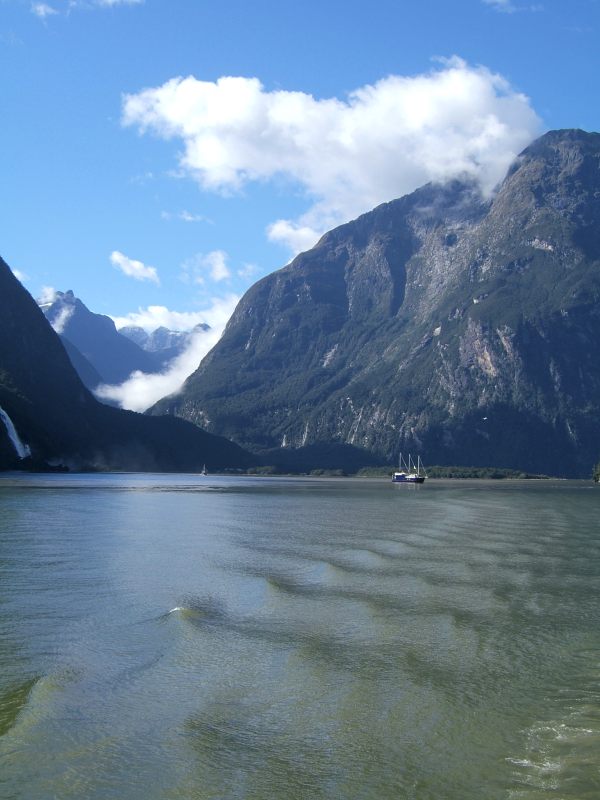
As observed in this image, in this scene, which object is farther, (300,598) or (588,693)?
(300,598)

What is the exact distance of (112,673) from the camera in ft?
71.6

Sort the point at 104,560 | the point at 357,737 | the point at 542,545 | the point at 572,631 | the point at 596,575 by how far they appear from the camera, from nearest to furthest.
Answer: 1. the point at 357,737
2. the point at 572,631
3. the point at 596,575
4. the point at 104,560
5. the point at 542,545

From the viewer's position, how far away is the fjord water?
15.6m

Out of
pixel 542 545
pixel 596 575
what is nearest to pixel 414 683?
pixel 596 575

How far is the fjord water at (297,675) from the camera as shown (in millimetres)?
15594

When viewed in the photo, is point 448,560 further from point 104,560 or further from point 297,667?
point 297,667

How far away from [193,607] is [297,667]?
9.24m

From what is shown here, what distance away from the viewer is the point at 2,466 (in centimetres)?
19262

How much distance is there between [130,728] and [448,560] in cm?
3241

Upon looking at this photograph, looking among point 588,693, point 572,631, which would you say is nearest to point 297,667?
point 588,693

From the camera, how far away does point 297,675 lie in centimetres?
2217

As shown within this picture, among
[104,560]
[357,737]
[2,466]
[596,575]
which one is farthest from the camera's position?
[2,466]

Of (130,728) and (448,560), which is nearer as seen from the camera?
(130,728)

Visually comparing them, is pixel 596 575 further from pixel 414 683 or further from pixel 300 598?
pixel 414 683
